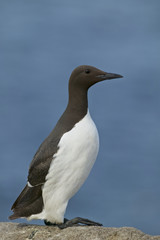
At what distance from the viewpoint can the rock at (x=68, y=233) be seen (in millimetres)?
6203

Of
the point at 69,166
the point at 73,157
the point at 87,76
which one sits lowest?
the point at 69,166

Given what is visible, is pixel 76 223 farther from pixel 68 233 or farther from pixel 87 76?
pixel 87 76

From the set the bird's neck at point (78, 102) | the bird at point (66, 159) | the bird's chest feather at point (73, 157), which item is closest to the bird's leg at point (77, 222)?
the bird at point (66, 159)

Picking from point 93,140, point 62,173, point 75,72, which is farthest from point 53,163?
point 75,72

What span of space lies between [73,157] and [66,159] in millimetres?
98

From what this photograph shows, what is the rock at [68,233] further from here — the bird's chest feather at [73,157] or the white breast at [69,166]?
the bird's chest feather at [73,157]

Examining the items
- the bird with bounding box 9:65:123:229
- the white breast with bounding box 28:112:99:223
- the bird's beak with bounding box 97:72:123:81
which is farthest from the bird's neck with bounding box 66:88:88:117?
the bird's beak with bounding box 97:72:123:81

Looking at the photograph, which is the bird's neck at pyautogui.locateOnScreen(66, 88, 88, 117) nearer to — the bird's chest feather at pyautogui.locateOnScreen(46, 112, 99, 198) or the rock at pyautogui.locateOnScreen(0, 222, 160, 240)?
the bird's chest feather at pyautogui.locateOnScreen(46, 112, 99, 198)

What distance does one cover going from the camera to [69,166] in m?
6.66

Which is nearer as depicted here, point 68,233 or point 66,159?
point 68,233

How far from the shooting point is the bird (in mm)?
6664

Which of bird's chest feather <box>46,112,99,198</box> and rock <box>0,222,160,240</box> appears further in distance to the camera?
bird's chest feather <box>46,112,99,198</box>

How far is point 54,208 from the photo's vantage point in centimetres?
681

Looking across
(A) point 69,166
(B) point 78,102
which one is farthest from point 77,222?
(B) point 78,102
